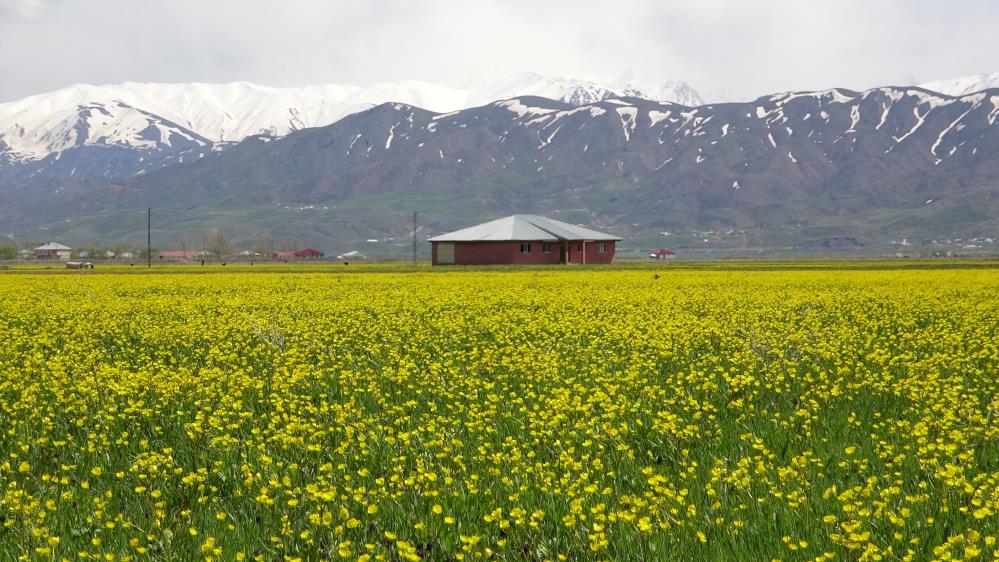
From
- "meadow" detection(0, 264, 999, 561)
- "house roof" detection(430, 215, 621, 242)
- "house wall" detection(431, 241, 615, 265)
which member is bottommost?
"meadow" detection(0, 264, 999, 561)

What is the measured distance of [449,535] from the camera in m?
7.35

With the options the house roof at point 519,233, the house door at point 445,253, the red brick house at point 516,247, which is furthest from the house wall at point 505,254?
the house door at point 445,253

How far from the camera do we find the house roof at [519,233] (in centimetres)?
10606

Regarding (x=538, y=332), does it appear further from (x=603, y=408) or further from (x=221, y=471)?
(x=221, y=471)

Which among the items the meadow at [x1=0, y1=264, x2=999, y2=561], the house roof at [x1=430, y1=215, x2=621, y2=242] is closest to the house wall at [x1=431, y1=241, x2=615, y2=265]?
the house roof at [x1=430, y1=215, x2=621, y2=242]

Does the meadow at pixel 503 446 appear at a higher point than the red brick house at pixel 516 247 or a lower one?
lower

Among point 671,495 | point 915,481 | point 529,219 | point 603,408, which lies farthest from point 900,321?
point 529,219

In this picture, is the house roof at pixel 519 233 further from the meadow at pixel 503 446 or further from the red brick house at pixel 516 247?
the meadow at pixel 503 446

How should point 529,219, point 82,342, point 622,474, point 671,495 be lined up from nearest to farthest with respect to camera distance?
point 671,495 → point 622,474 → point 82,342 → point 529,219

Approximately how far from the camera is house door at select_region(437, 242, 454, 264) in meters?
108

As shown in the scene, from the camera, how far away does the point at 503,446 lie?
31.2ft

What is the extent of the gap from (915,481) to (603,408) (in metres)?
4.38

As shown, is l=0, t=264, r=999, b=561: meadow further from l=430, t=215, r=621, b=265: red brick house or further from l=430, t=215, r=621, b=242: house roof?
l=430, t=215, r=621, b=242: house roof

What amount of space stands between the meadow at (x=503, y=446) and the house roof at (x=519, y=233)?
85.4m
